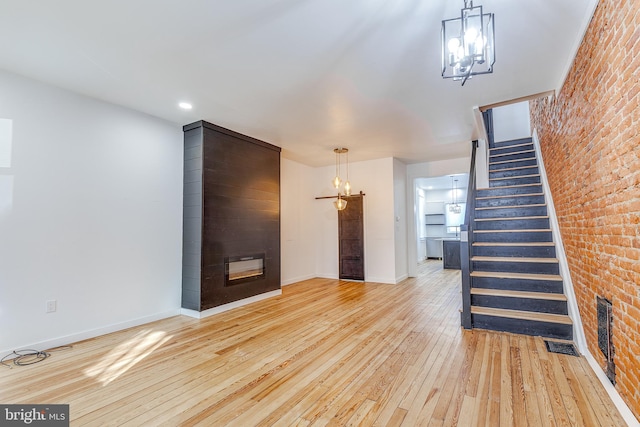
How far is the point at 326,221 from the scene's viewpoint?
23.9ft

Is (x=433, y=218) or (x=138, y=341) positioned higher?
(x=433, y=218)

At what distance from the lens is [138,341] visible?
331 cm

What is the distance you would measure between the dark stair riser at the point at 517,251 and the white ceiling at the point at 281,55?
1893 mm

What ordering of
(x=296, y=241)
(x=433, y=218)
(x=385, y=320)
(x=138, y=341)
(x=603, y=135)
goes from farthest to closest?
(x=433, y=218), (x=296, y=241), (x=385, y=320), (x=138, y=341), (x=603, y=135)

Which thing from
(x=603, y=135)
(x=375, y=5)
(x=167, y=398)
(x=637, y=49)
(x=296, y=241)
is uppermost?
(x=375, y=5)

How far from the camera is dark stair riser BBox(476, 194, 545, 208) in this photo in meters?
4.80

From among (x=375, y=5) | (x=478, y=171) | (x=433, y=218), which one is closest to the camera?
(x=375, y=5)

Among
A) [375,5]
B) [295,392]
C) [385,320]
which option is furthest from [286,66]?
[385,320]

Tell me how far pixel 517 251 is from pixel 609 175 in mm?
2331

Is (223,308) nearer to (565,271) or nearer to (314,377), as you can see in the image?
(314,377)

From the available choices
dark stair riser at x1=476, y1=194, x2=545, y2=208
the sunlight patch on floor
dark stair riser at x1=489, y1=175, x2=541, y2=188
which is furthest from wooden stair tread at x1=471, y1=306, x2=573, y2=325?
the sunlight patch on floor

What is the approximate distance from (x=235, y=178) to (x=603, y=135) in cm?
420

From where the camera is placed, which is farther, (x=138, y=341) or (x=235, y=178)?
(x=235, y=178)

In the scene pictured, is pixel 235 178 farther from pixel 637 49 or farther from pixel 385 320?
pixel 637 49
